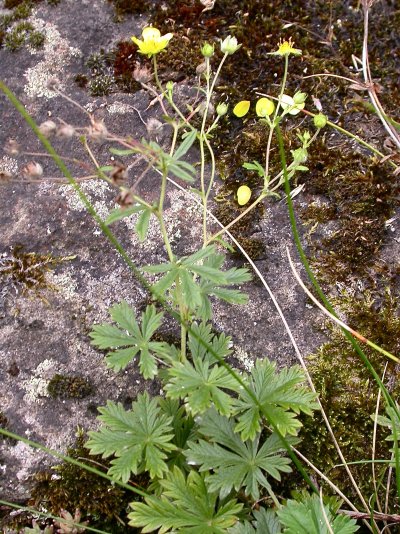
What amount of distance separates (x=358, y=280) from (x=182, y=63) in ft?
4.14

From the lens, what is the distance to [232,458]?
73.9 inches

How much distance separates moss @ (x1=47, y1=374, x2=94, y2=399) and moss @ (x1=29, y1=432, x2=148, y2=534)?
0.68ft

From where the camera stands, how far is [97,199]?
2447 millimetres

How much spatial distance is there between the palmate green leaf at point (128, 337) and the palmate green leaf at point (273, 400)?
0.32 meters

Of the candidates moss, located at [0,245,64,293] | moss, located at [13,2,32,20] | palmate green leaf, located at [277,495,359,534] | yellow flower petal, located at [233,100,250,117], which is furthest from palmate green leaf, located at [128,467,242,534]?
moss, located at [13,2,32,20]

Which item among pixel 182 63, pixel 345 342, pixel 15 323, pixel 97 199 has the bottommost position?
pixel 345 342

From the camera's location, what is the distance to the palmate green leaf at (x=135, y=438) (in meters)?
1.81

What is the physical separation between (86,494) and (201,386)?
22.4 inches

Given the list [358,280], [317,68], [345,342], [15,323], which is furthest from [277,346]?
[317,68]

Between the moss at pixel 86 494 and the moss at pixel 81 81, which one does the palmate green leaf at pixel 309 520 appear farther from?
the moss at pixel 81 81

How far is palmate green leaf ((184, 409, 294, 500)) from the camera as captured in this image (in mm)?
1818

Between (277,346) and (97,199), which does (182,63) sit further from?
(277,346)

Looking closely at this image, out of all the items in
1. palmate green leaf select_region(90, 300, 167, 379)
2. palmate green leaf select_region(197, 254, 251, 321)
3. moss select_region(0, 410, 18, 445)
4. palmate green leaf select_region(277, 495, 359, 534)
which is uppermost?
palmate green leaf select_region(197, 254, 251, 321)

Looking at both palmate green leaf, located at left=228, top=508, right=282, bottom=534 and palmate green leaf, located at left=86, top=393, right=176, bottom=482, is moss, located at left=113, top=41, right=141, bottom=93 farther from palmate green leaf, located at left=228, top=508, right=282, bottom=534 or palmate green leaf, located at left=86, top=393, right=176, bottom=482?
palmate green leaf, located at left=228, top=508, right=282, bottom=534
